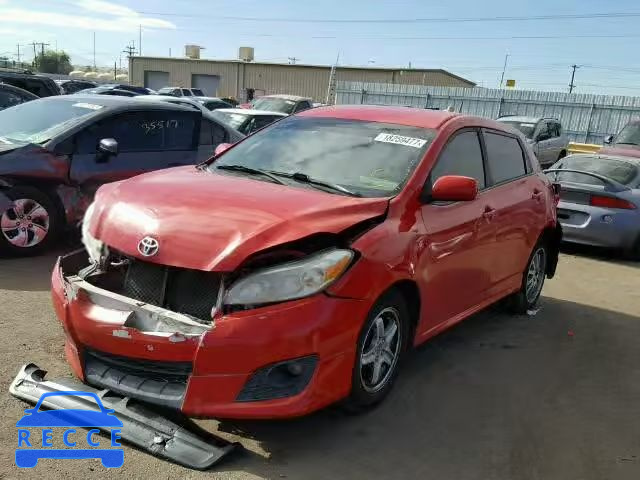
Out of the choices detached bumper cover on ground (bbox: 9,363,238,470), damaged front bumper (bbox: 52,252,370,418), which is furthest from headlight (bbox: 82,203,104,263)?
detached bumper cover on ground (bbox: 9,363,238,470)

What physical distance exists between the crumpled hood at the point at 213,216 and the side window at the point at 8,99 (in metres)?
8.46

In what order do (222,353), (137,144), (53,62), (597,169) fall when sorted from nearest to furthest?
1. (222,353)
2. (137,144)
3. (597,169)
4. (53,62)

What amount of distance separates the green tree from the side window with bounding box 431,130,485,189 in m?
103

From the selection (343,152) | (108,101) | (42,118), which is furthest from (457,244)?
(42,118)

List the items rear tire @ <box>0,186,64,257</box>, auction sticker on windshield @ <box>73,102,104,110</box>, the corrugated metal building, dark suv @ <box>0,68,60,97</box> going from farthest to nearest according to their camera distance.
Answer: the corrugated metal building
dark suv @ <box>0,68,60,97</box>
auction sticker on windshield @ <box>73,102,104,110</box>
rear tire @ <box>0,186,64,257</box>

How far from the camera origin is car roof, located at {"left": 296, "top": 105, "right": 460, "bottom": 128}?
4.42 m

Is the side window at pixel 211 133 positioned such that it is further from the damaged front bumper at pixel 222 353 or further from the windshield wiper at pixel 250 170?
the damaged front bumper at pixel 222 353

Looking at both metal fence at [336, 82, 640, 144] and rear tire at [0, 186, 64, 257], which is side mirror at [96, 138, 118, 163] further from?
metal fence at [336, 82, 640, 144]

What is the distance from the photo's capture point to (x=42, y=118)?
6.73m

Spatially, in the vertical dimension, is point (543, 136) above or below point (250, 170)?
below

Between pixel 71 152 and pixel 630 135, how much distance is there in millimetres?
11944

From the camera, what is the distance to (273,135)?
4637 millimetres

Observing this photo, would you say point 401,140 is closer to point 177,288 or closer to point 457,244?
point 457,244

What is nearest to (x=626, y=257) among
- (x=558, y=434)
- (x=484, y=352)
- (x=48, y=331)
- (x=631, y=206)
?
(x=631, y=206)
